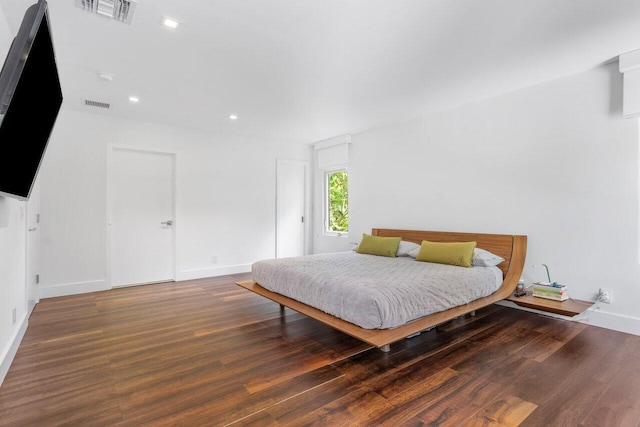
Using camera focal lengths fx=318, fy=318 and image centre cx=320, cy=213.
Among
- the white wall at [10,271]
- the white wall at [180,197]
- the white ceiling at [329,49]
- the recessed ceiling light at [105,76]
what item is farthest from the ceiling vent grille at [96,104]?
A: the white wall at [10,271]

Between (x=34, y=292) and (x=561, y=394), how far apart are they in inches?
197

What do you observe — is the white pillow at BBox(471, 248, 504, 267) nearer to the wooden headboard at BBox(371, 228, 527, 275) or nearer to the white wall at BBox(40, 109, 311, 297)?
the wooden headboard at BBox(371, 228, 527, 275)

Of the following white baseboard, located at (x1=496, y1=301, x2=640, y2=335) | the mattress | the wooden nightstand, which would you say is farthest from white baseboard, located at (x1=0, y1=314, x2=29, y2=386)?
white baseboard, located at (x1=496, y1=301, x2=640, y2=335)

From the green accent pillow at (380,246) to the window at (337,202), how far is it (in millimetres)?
1420

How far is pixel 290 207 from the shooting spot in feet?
20.9

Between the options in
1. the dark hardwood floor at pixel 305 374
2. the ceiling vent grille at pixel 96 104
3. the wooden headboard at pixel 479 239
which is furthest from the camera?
the ceiling vent grille at pixel 96 104

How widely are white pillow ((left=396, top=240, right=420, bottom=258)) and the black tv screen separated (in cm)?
375

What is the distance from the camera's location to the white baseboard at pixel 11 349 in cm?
208

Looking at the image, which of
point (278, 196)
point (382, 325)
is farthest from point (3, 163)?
point (278, 196)

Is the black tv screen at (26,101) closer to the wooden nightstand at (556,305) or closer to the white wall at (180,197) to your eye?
the white wall at (180,197)

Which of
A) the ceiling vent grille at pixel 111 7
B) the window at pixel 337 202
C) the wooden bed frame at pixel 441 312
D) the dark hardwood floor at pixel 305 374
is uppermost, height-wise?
the ceiling vent grille at pixel 111 7

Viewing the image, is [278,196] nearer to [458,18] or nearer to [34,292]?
[34,292]

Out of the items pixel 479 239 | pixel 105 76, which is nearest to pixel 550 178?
pixel 479 239

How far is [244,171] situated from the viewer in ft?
18.9
